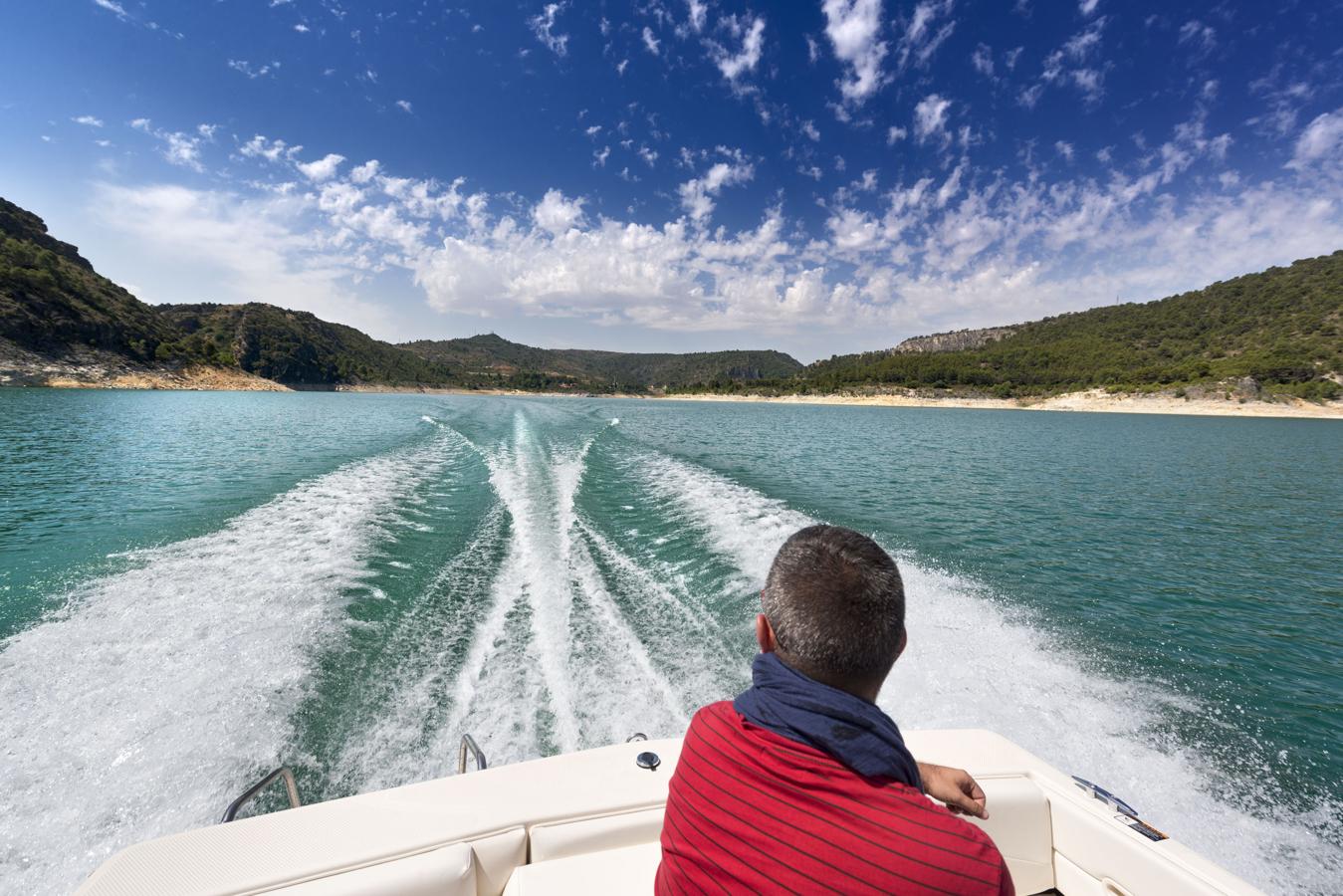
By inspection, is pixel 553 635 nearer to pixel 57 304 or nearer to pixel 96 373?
pixel 96 373

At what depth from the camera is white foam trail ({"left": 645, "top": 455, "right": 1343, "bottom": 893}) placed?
3414 mm

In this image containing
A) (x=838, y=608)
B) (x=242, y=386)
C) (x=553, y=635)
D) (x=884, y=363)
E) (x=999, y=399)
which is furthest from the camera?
(x=884, y=363)

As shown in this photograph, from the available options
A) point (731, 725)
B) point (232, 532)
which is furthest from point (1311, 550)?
point (232, 532)

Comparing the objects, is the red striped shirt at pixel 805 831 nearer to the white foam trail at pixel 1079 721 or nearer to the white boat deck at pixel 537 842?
the white boat deck at pixel 537 842

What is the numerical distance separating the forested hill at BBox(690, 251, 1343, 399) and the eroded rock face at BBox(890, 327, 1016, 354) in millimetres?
35423

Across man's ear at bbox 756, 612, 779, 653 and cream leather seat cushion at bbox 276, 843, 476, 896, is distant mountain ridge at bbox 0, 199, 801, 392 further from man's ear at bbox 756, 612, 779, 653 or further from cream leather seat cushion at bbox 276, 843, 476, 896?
man's ear at bbox 756, 612, 779, 653

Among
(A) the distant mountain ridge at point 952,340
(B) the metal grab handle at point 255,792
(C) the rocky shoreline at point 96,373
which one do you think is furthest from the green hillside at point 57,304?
(A) the distant mountain ridge at point 952,340

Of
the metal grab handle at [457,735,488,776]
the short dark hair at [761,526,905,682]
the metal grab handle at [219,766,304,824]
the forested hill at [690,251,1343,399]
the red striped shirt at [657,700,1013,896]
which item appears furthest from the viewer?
the forested hill at [690,251,1343,399]

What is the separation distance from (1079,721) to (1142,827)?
114 inches

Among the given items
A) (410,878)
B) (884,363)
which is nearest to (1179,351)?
(884,363)

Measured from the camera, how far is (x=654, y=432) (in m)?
30.2

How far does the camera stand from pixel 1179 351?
285 ft

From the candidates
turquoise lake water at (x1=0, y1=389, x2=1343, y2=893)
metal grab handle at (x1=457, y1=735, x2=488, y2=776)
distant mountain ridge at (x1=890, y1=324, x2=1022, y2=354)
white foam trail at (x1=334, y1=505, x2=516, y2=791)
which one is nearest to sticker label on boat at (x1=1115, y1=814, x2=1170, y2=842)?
turquoise lake water at (x1=0, y1=389, x2=1343, y2=893)

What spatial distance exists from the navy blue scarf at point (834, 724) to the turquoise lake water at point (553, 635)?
3598 millimetres
